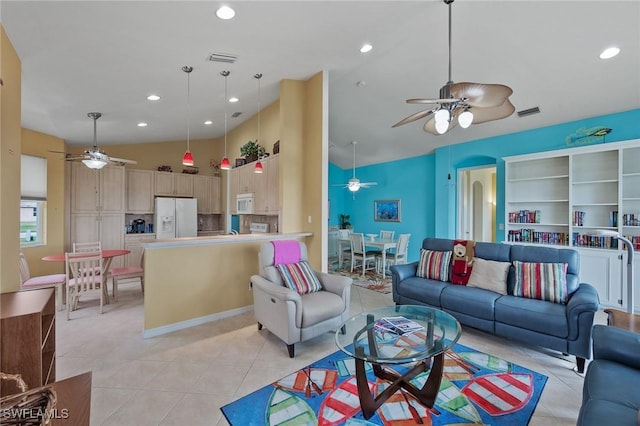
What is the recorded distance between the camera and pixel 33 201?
4.79 meters

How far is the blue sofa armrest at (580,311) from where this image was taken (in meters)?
2.38

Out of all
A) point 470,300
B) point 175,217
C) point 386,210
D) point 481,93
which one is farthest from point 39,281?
point 386,210

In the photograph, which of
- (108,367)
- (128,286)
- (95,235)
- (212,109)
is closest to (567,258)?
(108,367)

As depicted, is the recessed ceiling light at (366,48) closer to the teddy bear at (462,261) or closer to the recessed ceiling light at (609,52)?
the recessed ceiling light at (609,52)

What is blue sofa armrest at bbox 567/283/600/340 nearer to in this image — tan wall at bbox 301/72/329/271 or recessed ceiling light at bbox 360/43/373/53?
tan wall at bbox 301/72/329/271

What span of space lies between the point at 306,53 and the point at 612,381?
3853mm

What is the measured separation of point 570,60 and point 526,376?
141 inches

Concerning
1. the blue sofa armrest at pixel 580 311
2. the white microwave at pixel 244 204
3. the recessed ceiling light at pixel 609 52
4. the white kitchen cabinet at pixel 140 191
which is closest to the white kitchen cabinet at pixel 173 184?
the white kitchen cabinet at pixel 140 191

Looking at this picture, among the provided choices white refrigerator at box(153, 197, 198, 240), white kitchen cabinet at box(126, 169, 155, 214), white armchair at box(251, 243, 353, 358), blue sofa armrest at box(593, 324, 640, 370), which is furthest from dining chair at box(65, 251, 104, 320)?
blue sofa armrest at box(593, 324, 640, 370)

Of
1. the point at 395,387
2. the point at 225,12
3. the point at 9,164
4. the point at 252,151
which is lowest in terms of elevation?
the point at 395,387

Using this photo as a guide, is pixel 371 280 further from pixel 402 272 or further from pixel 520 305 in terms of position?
pixel 520 305

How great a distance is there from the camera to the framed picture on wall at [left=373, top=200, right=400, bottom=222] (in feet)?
25.4

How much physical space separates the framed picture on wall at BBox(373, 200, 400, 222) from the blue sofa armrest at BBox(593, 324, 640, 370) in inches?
235

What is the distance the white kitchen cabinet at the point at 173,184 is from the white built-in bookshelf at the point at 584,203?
669 cm
